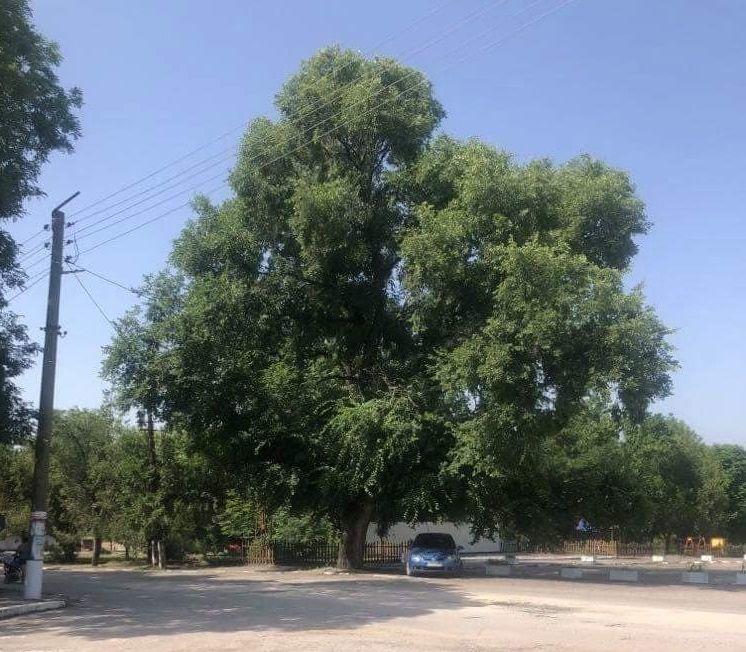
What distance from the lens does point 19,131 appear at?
62.3ft

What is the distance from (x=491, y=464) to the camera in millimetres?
27000

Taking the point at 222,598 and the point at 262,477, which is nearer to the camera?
the point at 222,598

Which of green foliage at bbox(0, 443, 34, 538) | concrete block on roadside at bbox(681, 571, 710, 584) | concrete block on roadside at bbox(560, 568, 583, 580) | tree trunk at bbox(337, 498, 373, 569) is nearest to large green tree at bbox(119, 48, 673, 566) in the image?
tree trunk at bbox(337, 498, 373, 569)

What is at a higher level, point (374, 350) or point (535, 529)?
point (374, 350)

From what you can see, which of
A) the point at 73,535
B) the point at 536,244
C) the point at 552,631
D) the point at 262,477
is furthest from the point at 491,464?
the point at 73,535

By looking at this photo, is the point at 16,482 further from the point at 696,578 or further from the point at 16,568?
the point at 696,578

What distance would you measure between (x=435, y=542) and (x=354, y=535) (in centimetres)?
375

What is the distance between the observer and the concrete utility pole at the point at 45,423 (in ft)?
63.0

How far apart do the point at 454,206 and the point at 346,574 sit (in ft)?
49.1

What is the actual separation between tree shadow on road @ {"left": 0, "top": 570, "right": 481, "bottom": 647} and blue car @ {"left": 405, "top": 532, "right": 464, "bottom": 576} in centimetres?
216

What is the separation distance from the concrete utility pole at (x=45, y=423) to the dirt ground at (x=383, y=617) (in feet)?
4.19

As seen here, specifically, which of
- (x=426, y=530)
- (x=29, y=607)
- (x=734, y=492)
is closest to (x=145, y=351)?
(x=29, y=607)

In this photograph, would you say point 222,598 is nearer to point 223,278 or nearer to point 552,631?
point 552,631

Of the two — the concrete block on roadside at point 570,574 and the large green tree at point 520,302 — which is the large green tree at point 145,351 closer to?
the large green tree at point 520,302
